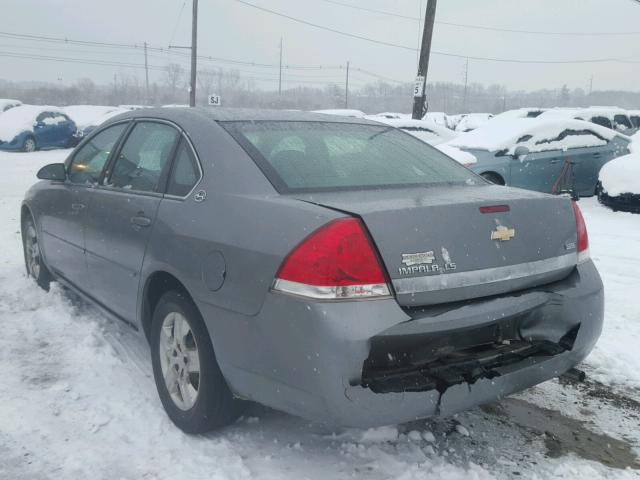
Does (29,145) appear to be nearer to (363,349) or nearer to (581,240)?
(581,240)

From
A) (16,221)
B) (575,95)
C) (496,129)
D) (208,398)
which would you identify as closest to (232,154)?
(208,398)

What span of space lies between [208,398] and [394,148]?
67.7 inches

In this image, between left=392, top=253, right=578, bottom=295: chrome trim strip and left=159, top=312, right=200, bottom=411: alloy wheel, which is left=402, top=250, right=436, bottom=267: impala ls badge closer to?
left=392, top=253, right=578, bottom=295: chrome trim strip

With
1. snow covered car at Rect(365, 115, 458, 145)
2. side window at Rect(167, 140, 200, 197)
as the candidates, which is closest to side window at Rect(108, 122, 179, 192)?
side window at Rect(167, 140, 200, 197)

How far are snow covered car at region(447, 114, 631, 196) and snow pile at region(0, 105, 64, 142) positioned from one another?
15322 mm

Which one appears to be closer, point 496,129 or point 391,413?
point 391,413

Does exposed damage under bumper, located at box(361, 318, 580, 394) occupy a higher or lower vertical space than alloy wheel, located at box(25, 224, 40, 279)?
higher

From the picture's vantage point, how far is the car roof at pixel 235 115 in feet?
11.2

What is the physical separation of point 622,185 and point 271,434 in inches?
319

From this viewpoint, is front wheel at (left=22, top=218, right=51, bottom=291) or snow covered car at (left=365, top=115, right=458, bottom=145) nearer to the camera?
front wheel at (left=22, top=218, right=51, bottom=291)

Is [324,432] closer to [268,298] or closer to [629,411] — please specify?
[268,298]

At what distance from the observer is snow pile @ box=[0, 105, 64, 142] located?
20297mm

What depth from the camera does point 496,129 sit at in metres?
11.5

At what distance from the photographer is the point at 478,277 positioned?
2.53 metres
